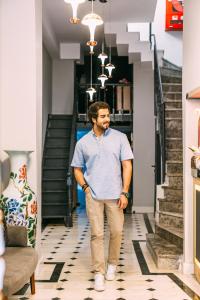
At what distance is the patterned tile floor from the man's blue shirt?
94 centimetres

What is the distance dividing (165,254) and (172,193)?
1.57 m

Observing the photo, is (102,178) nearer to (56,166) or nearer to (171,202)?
(171,202)

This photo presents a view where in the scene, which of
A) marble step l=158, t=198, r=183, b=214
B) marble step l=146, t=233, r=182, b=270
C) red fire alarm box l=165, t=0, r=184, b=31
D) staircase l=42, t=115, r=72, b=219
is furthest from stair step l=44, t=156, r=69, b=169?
marble step l=146, t=233, r=182, b=270

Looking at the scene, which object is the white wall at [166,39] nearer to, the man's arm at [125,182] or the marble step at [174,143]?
the marble step at [174,143]

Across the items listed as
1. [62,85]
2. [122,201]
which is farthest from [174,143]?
[62,85]

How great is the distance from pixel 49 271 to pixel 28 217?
3.50 ft

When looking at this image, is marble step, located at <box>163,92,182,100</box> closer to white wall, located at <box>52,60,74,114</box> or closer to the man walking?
white wall, located at <box>52,60,74,114</box>

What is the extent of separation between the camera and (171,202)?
21.7ft

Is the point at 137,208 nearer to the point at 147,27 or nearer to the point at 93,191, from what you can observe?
the point at 147,27

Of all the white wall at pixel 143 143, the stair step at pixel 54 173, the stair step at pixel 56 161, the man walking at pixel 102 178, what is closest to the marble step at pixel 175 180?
the man walking at pixel 102 178

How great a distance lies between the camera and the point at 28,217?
14.7ft

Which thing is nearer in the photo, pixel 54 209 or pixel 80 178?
pixel 80 178

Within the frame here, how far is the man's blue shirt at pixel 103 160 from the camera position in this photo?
4.60m

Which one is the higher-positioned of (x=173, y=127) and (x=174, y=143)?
(x=173, y=127)
